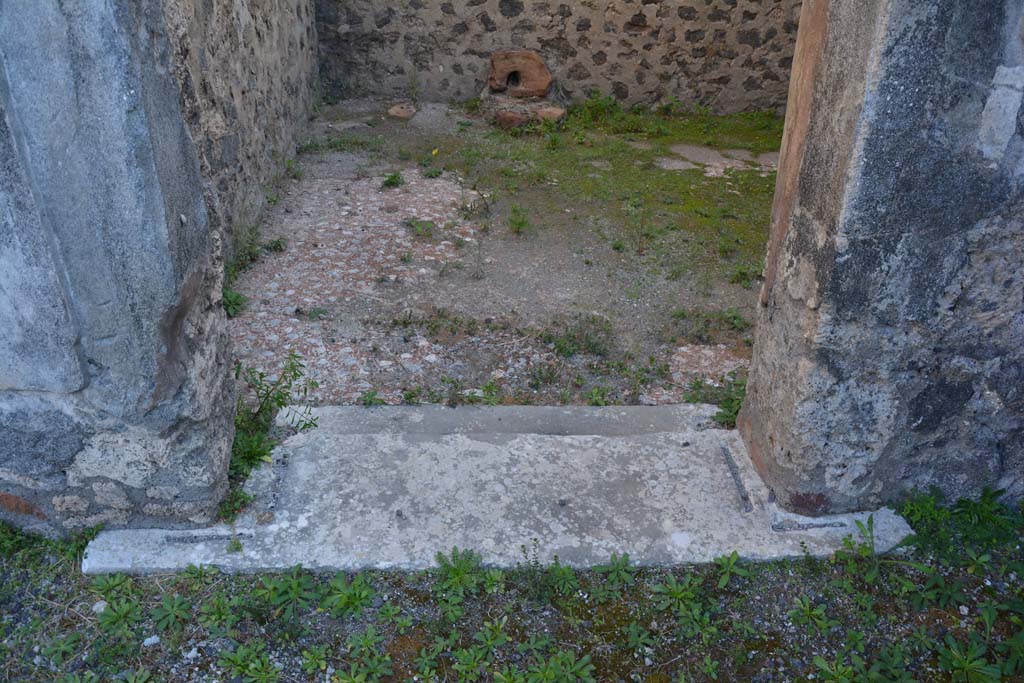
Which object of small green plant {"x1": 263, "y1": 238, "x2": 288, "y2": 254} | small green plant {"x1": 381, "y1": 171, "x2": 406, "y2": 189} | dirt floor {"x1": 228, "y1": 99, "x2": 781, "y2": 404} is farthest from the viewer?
small green plant {"x1": 381, "y1": 171, "x2": 406, "y2": 189}

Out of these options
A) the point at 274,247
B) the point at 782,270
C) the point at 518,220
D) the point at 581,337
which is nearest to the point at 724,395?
the point at 581,337

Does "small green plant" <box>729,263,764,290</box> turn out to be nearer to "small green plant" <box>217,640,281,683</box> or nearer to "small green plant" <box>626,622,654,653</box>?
"small green plant" <box>626,622,654,653</box>

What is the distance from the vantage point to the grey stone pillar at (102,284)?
176 centimetres

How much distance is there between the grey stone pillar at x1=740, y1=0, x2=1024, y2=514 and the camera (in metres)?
1.88

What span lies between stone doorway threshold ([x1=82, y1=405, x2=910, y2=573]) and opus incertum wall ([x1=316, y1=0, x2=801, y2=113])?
611cm

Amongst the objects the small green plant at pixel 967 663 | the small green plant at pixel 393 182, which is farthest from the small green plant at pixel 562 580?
the small green plant at pixel 393 182

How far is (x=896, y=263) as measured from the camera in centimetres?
207

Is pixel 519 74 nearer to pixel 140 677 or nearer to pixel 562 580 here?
pixel 562 580

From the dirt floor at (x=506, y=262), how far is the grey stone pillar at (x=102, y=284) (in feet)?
3.47

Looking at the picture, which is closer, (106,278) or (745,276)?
(106,278)

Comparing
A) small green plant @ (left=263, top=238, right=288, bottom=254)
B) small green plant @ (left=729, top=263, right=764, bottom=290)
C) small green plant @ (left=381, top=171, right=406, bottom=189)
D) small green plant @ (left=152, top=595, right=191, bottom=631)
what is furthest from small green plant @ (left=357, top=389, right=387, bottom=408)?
small green plant @ (left=381, top=171, right=406, bottom=189)

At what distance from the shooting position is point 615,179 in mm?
6438

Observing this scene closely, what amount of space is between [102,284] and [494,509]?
1.27 m

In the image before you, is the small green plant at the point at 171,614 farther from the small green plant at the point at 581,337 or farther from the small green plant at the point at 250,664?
the small green plant at the point at 581,337
